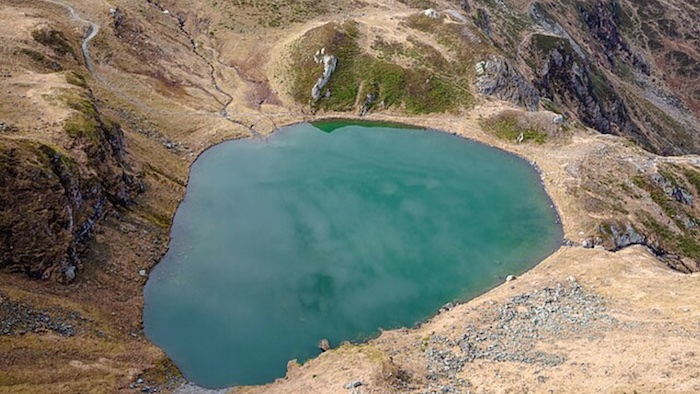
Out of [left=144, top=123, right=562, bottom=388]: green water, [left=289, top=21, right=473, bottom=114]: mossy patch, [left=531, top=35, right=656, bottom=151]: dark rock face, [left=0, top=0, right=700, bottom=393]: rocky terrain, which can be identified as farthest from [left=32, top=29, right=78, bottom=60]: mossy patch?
[left=531, top=35, right=656, bottom=151]: dark rock face

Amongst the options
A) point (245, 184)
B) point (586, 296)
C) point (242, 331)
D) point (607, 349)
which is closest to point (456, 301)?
point (586, 296)

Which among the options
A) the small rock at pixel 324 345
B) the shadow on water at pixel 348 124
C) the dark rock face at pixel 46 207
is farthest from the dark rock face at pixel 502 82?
the dark rock face at pixel 46 207

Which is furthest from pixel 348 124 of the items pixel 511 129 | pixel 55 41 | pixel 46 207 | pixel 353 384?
pixel 353 384

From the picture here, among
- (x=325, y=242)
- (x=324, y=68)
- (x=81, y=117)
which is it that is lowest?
(x=325, y=242)

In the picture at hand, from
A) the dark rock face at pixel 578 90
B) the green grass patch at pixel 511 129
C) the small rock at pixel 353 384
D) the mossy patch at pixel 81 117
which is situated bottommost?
the dark rock face at pixel 578 90

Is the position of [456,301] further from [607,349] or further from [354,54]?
[354,54]

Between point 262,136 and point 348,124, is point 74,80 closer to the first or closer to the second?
point 262,136

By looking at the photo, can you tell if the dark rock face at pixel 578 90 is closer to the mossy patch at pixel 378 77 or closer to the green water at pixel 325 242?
the mossy patch at pixel 378 77
